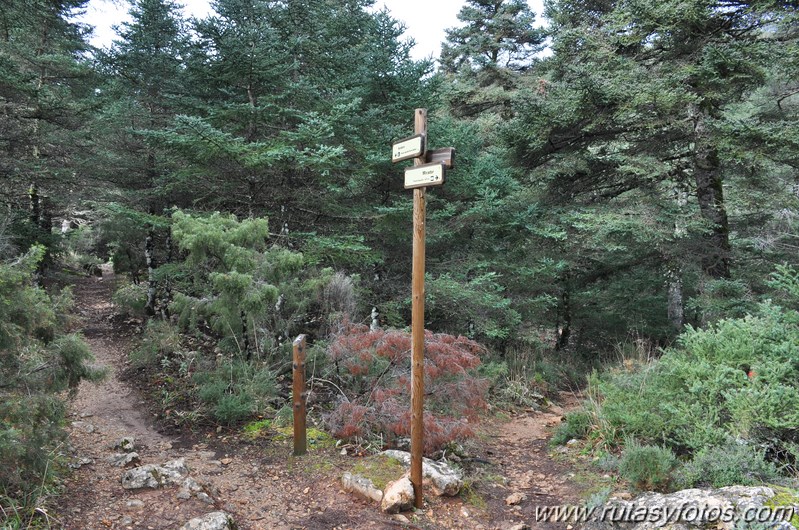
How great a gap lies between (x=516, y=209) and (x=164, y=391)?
773 centimetres

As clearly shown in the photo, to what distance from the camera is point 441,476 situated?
4.12 m

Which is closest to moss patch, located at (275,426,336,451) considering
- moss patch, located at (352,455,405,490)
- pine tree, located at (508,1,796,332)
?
moss patch, located at (352,455,405,490)

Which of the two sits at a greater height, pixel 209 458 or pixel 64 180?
pixel 64 180

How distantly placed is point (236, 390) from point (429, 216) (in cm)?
485

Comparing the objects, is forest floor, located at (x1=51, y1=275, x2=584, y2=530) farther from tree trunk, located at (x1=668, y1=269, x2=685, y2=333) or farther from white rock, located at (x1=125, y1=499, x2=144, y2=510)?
tree trunk, located at (x1=668, y1=269, x2=685, y2=333)

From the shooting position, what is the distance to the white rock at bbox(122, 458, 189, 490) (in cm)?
372

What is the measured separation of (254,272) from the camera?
6133 millimetres

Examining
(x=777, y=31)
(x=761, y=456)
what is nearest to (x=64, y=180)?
(x=761, y=456)

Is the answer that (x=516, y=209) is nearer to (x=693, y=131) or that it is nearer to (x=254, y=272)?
(x=693, y=131)

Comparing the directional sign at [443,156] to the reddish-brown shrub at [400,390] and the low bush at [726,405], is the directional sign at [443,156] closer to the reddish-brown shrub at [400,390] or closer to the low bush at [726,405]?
the reddish-brown shrub at [400,390]

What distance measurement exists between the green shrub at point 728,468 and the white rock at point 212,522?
153 inches

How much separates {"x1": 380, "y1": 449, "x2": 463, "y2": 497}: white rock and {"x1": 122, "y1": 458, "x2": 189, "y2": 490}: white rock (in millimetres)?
2092

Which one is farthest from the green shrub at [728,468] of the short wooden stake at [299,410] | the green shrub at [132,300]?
the green shrub at [132,300]

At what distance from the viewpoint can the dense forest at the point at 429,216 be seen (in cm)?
458
